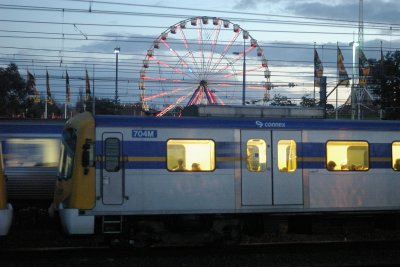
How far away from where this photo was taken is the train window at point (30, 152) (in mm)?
18344

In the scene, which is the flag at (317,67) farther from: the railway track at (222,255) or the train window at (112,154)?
the train window at (112,154)

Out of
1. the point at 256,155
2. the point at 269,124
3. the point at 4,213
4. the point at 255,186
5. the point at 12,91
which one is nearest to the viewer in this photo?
the point at 4,213

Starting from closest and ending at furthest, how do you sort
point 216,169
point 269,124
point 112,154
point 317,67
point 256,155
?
point 112,154, point 216,169, point 256,155, point 269,124, point 317,67

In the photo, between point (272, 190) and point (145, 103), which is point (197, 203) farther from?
point (145, 103)

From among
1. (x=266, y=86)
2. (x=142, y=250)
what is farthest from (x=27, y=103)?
(x=142, y=250)

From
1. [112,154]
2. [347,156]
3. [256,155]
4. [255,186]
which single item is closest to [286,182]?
[255,186]

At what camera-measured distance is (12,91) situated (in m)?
46.4

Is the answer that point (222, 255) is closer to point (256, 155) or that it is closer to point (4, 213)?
point (256, 155)

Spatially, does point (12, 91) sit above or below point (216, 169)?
above

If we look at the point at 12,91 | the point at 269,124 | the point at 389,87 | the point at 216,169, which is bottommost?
the point at 216,169

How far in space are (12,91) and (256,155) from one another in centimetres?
3737

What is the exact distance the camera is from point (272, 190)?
13.0 meters

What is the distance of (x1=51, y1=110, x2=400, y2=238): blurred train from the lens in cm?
1227

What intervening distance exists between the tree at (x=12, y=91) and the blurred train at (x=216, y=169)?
34.2m
